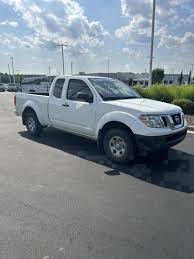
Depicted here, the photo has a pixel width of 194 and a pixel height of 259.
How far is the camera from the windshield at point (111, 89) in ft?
19.3

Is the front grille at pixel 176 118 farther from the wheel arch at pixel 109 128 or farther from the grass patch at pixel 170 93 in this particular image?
the grass patch at pixel 170 93

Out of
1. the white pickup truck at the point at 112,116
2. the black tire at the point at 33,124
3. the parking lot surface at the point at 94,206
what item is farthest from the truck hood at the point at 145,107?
the black tire at the point at 33,124

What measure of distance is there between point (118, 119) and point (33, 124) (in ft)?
11.7

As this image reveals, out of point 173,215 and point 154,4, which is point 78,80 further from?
point 154,4

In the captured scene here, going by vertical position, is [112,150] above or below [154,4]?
below

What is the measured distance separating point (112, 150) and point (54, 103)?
2.34 metres

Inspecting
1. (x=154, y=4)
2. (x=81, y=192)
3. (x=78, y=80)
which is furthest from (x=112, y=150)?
(x=154, y=4)

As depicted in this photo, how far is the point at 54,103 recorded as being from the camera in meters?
6.89

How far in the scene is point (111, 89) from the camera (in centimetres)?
621

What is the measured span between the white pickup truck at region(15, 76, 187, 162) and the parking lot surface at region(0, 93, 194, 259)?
49 centimetres

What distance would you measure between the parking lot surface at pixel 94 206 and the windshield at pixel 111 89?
1.42 meters

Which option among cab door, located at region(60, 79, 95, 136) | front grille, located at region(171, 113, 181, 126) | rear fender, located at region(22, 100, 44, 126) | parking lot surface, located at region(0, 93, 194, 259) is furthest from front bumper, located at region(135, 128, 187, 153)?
rear fender, located at region(22, 100, 44, 126)

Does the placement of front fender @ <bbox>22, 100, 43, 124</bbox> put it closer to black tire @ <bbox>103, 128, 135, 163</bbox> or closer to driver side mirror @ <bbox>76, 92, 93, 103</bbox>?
driver side mirror @ <bbox>76, 92, 93, 103</bbox>

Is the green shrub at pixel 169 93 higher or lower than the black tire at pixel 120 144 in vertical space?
higher
